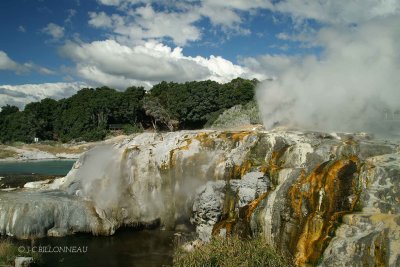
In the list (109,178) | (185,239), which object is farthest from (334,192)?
(109,178)

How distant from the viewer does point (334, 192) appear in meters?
11.5

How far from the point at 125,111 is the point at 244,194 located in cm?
6361

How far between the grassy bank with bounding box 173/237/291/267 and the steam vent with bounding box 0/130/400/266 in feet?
2.59

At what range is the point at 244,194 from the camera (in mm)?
14656

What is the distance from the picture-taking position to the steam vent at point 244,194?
10625 millimetres

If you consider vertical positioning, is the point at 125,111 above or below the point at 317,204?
above

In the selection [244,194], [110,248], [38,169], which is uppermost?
[244,194]

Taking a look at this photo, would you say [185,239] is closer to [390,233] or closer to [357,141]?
[357,141]

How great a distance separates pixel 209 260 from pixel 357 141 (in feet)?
24.7

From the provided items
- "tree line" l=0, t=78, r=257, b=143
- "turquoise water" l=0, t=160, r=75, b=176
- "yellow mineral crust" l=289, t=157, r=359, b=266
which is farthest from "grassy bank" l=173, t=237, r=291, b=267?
"tree line" l=0, t=78, r=257, b=143

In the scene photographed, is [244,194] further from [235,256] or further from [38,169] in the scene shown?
[38,169]

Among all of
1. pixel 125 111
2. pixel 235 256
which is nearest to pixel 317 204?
pixel 235 256

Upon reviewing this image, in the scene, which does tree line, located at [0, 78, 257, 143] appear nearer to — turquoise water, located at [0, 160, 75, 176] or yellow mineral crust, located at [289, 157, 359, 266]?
turquoise water, located at [0, 160, 75, 176]

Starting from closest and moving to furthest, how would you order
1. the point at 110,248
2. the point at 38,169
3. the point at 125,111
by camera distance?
the point at 110,248, the point at 38,169, the point at 125,111
